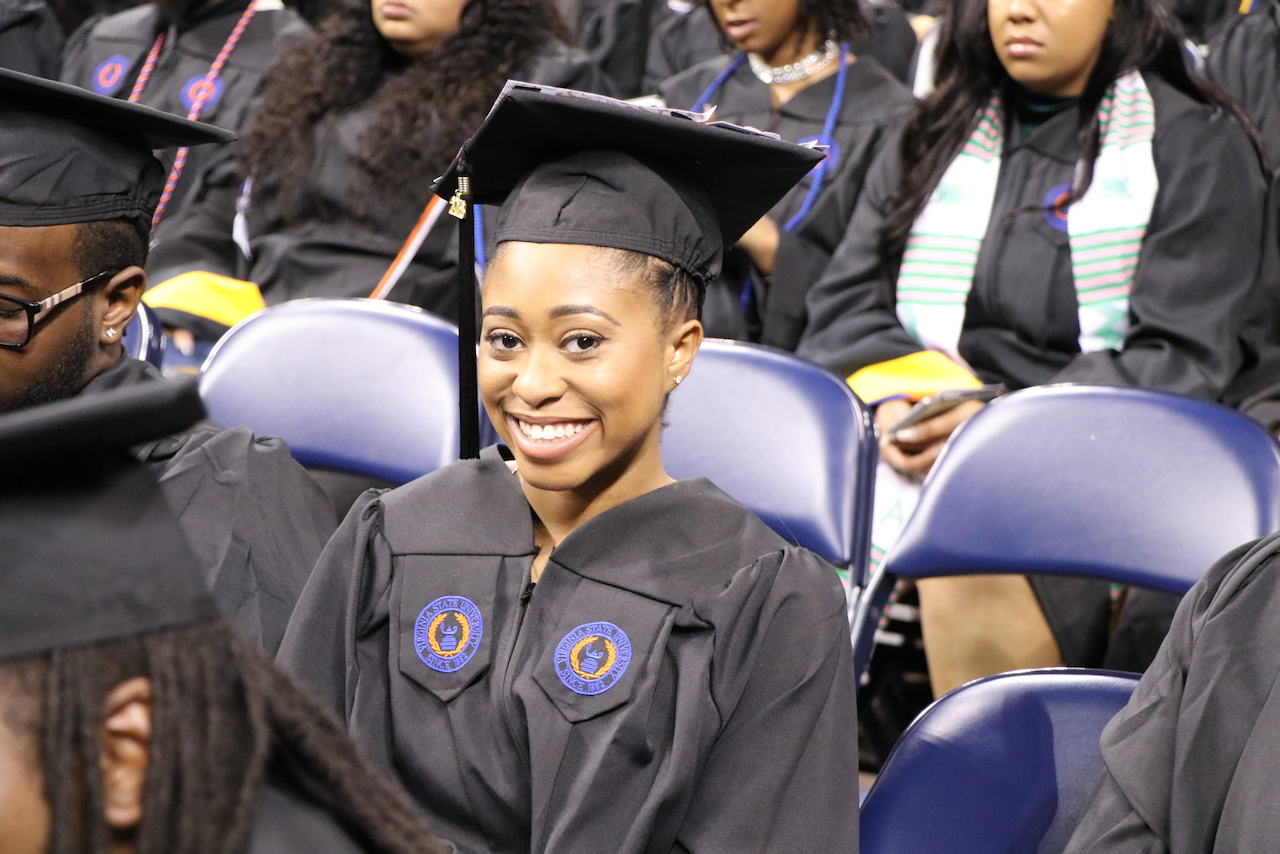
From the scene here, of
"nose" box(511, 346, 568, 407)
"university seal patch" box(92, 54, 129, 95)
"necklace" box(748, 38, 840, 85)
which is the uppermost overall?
"nose" box(511, 346, 568, 407)

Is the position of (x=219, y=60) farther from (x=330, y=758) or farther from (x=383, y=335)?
(x=330, y=758)

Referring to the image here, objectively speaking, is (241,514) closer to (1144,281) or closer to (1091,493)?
(1091,493)

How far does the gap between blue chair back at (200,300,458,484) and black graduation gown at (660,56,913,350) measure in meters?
0.91

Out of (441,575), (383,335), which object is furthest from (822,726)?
(383,335)

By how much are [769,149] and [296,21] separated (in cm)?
310

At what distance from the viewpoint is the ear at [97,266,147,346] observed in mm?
1961

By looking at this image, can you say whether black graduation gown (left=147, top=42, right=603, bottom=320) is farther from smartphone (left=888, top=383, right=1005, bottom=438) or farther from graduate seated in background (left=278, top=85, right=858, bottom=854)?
Result: graduate seated in background (left=278, top=85, right=858, bottom=854)

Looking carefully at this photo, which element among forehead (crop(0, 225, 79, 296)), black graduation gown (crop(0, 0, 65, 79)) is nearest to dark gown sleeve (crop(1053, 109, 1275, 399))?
forehead (crop(0, 225, 79, 296))

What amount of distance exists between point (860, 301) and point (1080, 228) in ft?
1.62

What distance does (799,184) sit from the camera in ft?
11.2

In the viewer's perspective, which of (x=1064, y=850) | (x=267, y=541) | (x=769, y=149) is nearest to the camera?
(x=1064, y=850)

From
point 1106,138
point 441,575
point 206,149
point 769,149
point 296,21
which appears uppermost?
point 769,149

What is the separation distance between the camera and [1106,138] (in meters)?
2.98

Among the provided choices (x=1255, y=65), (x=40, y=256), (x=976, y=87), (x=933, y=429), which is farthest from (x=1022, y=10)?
(x=40, y=256)
